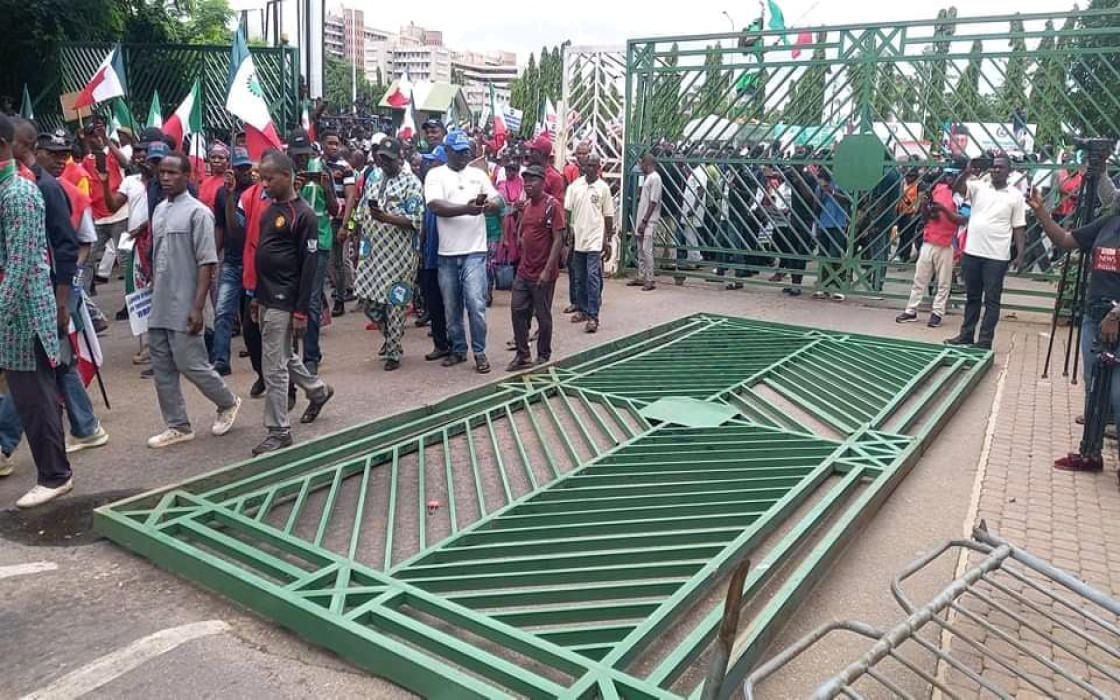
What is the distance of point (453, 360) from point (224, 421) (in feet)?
7.67

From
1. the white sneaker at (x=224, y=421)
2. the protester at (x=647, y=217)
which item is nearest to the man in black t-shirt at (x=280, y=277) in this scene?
the white sneaker at (x=224, y=421)

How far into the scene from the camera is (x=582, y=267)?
910 cm

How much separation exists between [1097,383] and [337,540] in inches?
174

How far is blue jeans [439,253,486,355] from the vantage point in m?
6.96

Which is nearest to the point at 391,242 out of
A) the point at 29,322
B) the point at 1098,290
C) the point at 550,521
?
the point at 29,322

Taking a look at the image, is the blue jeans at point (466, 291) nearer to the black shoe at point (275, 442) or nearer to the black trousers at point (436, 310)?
the black trousers at point (436, 310)

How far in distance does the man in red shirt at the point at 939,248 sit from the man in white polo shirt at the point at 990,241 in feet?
2.76

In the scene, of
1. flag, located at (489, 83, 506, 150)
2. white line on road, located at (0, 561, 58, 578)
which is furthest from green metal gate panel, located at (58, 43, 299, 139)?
white line on road, located at (0, 561, 58, 578)

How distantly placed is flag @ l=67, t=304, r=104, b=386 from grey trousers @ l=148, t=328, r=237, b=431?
308mm

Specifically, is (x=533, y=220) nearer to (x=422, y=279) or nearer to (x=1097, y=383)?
(x=422, y=279)

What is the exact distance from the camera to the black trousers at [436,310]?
7.49 meters

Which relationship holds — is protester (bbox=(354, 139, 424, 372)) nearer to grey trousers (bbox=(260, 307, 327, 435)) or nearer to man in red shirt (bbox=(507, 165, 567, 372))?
man in red shirt (bbox=(507, 165, 567, 372))

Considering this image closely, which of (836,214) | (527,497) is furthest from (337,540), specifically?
(836,214)

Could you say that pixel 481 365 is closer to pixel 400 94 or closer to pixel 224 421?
pixel 224 421
